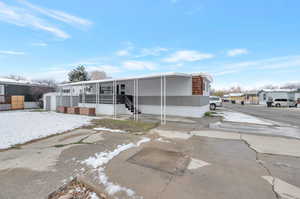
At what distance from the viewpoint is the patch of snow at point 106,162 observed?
2010 millimetres

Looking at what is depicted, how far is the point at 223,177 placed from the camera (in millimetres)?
2383

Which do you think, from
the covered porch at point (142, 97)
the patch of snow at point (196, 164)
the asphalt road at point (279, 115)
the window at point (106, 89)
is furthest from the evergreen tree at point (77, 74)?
the asphalt road at point (279, 115)

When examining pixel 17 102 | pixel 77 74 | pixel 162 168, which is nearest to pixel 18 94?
pixel 17 102

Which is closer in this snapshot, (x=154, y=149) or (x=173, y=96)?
(x=154, y=149)

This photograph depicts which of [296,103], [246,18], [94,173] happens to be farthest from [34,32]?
[296,103]

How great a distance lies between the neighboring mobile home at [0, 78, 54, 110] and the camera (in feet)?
50.7

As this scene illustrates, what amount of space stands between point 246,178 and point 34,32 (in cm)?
1709

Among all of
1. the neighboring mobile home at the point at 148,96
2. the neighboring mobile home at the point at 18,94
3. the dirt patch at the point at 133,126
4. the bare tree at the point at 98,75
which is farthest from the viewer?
the bare tree at the point at 98,75

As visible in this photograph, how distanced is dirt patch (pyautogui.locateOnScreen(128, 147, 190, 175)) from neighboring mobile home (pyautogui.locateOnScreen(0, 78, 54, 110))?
69.7 ft

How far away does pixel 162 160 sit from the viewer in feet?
10.1

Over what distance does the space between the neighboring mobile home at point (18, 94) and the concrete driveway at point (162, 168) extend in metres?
17.8

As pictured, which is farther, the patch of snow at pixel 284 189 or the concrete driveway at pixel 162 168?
the concrete driveway at pixel 162 168

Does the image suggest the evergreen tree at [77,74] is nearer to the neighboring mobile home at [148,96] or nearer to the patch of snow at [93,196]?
the neighboring mobile home at [148,96]

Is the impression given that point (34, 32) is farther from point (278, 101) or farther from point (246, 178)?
point (278, 101)
